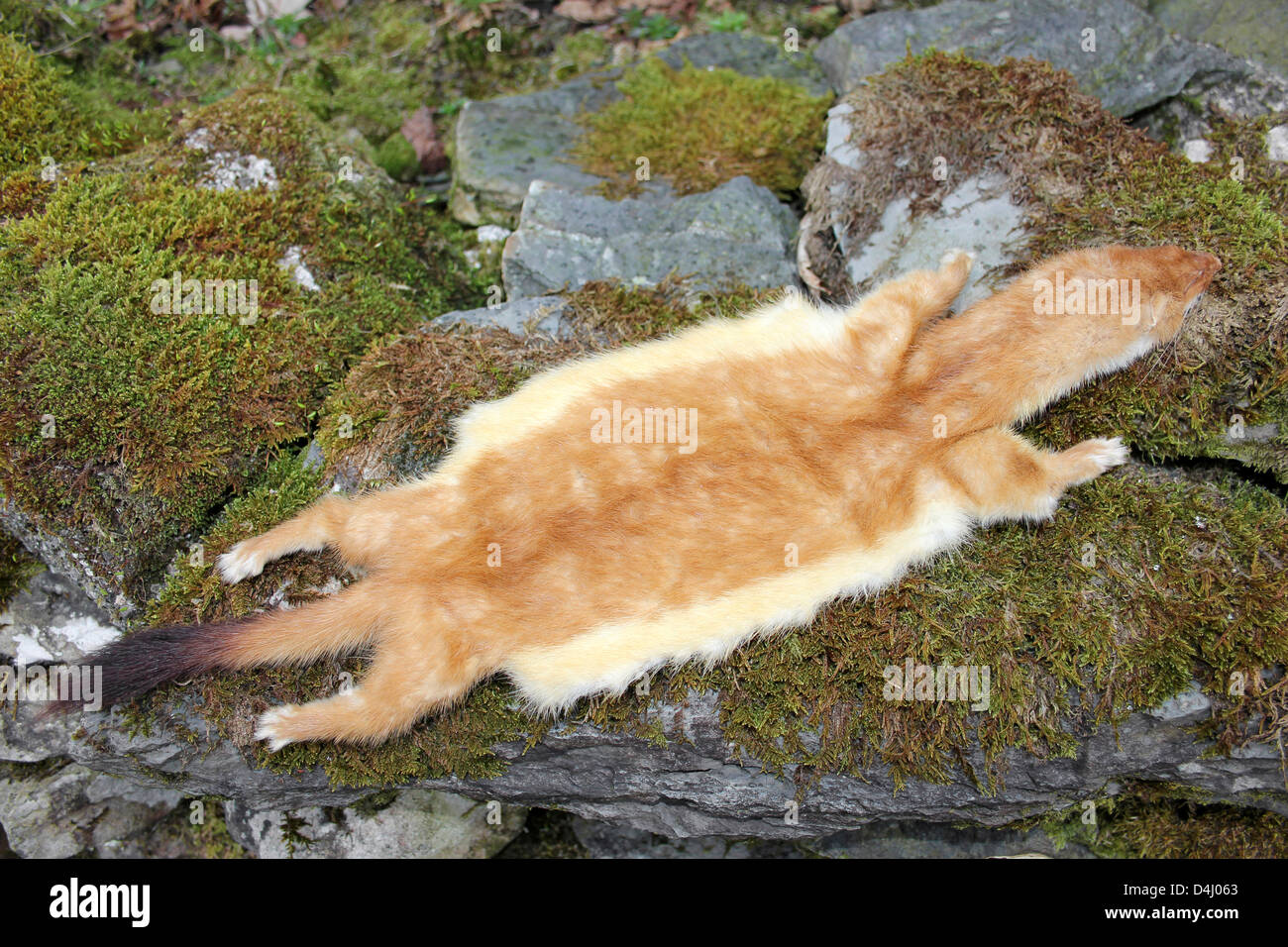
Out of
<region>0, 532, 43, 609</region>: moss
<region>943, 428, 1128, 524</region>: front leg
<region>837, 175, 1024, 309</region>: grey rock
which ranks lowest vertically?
<region>0, 532, 43, 609</region>: moss

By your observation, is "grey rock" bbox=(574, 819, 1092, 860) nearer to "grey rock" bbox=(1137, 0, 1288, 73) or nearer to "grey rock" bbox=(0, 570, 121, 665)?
"grey rock" bbox=(0, 570, 121, 665)

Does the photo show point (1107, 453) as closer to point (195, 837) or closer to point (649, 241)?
point (649, 241)

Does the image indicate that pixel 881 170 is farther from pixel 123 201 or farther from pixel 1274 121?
pixel 123 201

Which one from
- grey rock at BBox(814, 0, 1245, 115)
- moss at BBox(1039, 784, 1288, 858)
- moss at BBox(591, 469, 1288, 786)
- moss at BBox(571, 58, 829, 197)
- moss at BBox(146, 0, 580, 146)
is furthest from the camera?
moss at BBox(146, 0, 580, 146)

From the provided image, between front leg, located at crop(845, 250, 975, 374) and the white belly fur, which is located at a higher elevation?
front leg, located at crop(845, 250, 975, 374)

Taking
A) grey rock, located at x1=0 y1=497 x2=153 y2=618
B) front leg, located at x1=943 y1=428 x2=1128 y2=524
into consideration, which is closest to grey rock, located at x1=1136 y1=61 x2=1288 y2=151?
front leg, located at x1=943 y1=428 x2=1128 y2=524

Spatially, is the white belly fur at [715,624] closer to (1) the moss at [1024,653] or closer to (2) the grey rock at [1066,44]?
(1) the moss at [1024,653]
